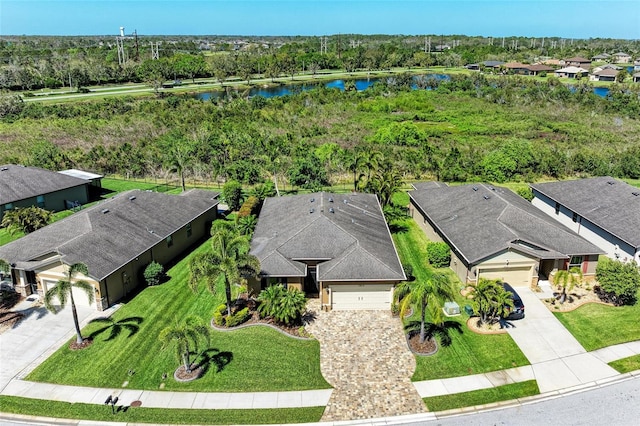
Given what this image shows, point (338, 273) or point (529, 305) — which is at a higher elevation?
point (338, 273)

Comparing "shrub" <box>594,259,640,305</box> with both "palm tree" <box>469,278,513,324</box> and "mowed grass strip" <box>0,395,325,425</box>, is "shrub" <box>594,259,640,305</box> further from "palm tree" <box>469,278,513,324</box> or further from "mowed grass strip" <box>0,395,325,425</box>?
"mowed grass strip" <box>0,395,325,425</box>

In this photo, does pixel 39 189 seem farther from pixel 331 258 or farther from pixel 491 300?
pixel 491 300

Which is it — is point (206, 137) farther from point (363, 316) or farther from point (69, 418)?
point (69, 418)

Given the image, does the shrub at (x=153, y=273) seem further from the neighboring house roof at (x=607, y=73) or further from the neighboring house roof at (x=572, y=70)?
the neighboring house roof at (x=572, y=70)

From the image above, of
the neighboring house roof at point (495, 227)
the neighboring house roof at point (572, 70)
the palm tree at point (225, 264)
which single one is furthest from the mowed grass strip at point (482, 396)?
the neighboring house roof at point (572, 70)

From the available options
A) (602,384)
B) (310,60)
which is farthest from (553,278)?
(310,60)

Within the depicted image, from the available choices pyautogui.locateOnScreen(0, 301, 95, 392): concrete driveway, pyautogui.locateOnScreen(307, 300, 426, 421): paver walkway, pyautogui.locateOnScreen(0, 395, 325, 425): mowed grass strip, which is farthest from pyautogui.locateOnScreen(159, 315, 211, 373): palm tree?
pyautogui.locateOnScreen(0, 301, 95, 392): concrete driveway
